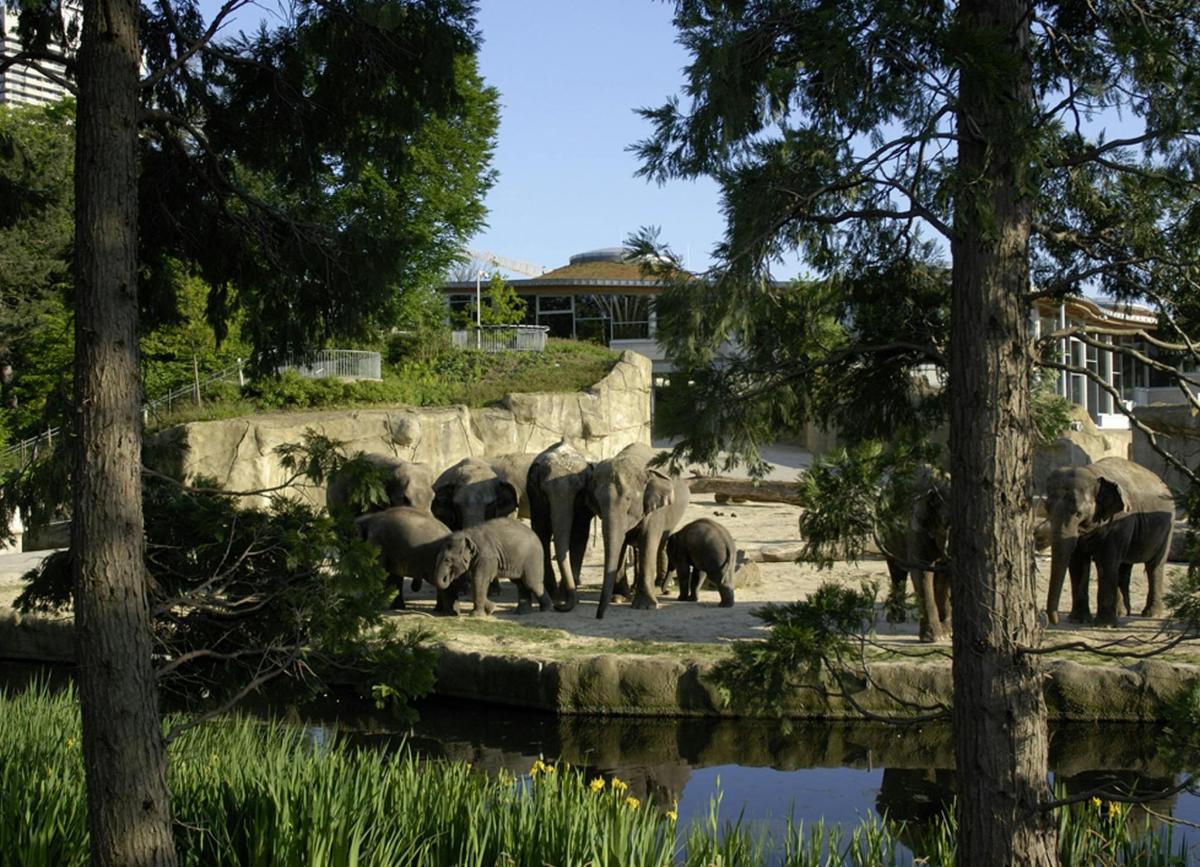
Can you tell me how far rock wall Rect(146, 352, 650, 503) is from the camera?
26734 mm

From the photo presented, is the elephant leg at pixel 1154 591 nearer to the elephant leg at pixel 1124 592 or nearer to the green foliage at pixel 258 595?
the elephant leg at pixel 1124 592

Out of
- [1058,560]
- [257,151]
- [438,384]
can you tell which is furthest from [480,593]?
[438,384]

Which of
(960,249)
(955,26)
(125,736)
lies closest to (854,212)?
(960,249)

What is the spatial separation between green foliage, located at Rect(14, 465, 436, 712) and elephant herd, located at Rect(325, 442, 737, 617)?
799cm

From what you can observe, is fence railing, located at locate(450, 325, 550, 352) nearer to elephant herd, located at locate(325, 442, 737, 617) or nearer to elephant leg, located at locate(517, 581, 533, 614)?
elephant herd, located at locate(325, 442, 737, 617)

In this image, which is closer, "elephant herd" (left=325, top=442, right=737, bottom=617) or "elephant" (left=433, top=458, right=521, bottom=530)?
"elephant herd" (left=325, top=442, right=737, bottom=617)

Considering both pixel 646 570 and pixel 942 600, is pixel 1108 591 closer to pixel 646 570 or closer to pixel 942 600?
pixel 942 600

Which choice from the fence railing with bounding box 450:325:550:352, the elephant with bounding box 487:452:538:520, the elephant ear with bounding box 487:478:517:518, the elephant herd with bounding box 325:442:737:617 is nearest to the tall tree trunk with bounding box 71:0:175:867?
the elephant herd with bounding box 325:442:737:617

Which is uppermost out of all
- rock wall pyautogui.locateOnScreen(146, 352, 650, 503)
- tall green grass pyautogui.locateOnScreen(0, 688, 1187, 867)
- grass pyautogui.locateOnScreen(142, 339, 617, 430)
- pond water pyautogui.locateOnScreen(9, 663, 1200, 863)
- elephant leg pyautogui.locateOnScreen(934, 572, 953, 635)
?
grass pyautogui.locateOnScreen(142, 339, 617, 430)

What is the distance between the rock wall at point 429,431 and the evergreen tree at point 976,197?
18083 millimetres

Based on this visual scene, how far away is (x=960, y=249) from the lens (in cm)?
541

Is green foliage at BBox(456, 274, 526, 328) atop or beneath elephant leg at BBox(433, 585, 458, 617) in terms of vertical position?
atop

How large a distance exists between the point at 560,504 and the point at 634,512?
107cm

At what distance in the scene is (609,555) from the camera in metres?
15.9
